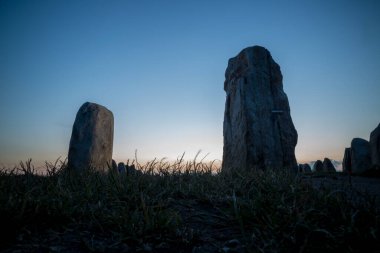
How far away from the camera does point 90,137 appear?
391 inches

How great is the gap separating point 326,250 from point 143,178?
2.40m

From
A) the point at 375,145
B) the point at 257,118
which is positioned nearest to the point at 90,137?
the point at 257,118

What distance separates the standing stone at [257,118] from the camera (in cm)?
769

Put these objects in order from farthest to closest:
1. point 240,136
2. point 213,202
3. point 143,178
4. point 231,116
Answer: point 231,116 → point 240,136 → point 143,178 → point 213,202

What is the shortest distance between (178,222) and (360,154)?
13274 millimetres

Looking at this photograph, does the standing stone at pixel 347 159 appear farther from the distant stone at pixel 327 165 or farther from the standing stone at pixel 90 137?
the standing stone at pixel 90 137

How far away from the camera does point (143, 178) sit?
12.7ft

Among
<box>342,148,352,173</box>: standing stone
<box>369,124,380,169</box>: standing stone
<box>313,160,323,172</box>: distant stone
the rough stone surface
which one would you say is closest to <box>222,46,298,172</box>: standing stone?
<box>369,124,380,169</box>: standing stone

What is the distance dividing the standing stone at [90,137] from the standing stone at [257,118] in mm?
4370

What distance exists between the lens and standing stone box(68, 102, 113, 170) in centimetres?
964

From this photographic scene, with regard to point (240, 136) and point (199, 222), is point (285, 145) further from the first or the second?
point (199, 222)

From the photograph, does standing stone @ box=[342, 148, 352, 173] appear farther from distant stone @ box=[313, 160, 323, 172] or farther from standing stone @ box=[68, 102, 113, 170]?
standing stone @ box=[68, 102, 113, 170]

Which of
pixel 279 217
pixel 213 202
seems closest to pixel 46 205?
pixel 213 202

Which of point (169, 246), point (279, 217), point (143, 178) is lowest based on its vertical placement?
point (169, 246)
